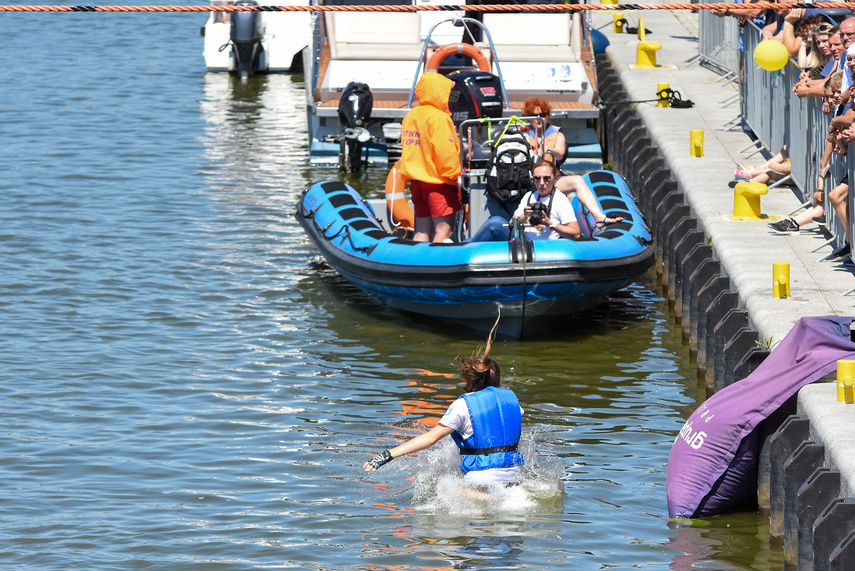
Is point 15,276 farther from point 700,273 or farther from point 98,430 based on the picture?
point 700,273

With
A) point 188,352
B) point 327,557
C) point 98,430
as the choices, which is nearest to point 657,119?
point 188,352

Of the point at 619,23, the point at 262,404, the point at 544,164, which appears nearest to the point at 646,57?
the point at 619,23

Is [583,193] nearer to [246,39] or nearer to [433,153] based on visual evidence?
[433,153]

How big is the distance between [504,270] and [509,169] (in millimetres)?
953

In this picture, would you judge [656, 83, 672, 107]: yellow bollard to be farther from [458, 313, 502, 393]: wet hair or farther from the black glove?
the black glove

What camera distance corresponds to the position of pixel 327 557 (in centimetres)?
725

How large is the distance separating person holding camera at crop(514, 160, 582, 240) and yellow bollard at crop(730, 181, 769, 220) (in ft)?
4.45

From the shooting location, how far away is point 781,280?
9.12 metres

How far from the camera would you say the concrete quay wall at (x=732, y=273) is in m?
6.45

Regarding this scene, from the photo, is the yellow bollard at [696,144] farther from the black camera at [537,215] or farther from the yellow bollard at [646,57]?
the yellow bollard at [646,57]

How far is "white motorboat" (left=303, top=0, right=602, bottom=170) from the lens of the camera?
692 inches

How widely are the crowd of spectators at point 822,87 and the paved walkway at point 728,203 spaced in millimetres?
186

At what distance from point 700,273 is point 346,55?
8844 millimetres

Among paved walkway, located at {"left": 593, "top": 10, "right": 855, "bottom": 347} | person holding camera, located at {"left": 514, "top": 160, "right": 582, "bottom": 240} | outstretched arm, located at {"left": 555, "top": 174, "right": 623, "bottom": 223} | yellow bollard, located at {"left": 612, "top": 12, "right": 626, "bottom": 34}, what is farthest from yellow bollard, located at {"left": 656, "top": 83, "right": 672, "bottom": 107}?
yellow bollard, located at {"left": 612, "top": 12, "right": 626, "bottom": 34}
